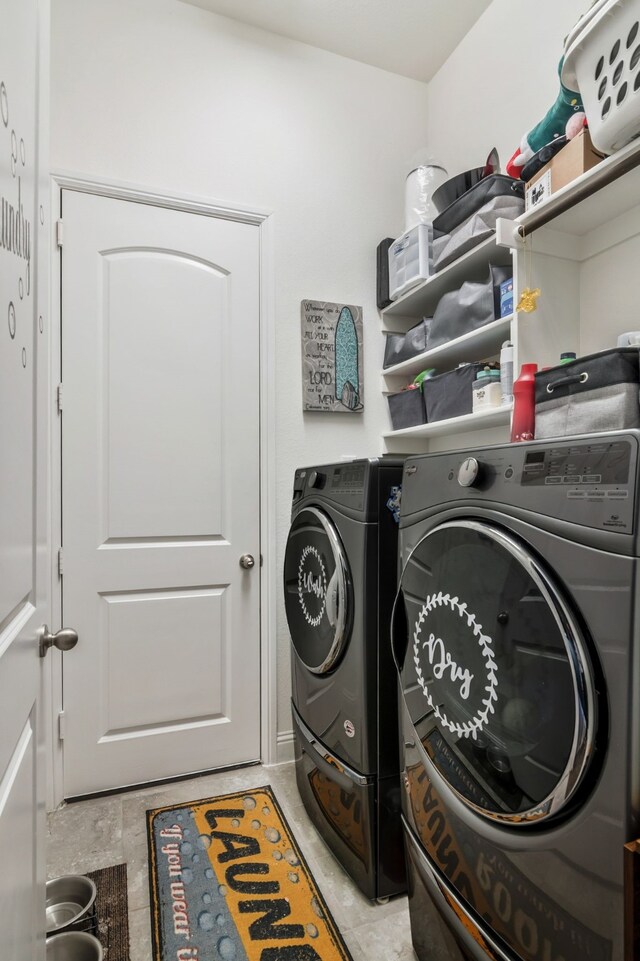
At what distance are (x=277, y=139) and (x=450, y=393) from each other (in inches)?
53.8

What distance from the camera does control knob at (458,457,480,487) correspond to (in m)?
0.97

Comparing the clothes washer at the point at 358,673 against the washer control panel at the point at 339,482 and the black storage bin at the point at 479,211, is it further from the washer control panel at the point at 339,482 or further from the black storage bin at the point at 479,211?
the black storage bin at the point at 479,211

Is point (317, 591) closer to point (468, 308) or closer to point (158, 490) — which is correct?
point (158, 490)

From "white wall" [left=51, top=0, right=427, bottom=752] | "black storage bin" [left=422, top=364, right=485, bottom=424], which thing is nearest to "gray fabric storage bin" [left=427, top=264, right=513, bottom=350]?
"black storage bin" [left=422, top=364, right=485, bottom=424]

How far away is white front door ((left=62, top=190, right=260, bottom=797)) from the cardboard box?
114cm

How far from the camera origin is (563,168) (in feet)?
4.65

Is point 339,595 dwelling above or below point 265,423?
below

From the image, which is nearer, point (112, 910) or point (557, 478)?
point (557, 478)

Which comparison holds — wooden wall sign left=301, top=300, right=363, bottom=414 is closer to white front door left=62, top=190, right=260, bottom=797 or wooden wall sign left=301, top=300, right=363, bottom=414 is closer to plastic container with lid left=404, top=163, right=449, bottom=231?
white front door left=62, top=190, right=260, bottom=797

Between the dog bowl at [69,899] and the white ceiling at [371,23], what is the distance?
3089mm

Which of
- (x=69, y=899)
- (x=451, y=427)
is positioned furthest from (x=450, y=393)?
(x=69, y=899)

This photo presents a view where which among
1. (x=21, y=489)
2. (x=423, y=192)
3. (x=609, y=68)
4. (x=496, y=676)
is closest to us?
(x=21, y=489)

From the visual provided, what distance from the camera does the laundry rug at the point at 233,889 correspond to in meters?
1.30

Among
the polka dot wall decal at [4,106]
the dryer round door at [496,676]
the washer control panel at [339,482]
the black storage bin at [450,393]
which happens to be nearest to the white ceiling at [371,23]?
the black storage bin at [450,393]
